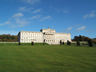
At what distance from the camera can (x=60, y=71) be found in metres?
5.02

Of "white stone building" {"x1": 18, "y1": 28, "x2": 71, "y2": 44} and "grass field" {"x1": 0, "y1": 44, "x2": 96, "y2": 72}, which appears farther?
"white stone building" {"x1": 18, "y1": 28, "x2": 71, "y2": 44}

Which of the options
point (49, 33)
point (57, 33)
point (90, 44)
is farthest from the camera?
point (57, 33)

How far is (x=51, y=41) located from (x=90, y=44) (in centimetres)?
4551

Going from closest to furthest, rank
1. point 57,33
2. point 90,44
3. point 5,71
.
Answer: point 5,71 < point 90,44 < point 57,33

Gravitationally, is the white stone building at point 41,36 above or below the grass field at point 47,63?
above

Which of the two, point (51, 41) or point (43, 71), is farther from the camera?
point (51, 41)

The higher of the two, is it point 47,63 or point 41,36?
point 41,36

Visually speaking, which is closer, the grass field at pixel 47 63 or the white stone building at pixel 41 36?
the grass field at pixel 47 63

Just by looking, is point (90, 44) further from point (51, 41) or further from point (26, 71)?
point (51, 41)

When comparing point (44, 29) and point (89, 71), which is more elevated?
point (44, 29)

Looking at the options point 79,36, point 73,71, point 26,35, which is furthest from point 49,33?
point 73,71

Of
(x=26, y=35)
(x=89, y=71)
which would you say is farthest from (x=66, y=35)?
(x=89, y=71)

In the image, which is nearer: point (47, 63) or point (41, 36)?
point (47, 63)

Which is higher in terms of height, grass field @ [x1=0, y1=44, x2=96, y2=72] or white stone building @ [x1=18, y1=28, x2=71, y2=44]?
white stone building @ [x1=18, y1=28, x2=71, y2=44]
